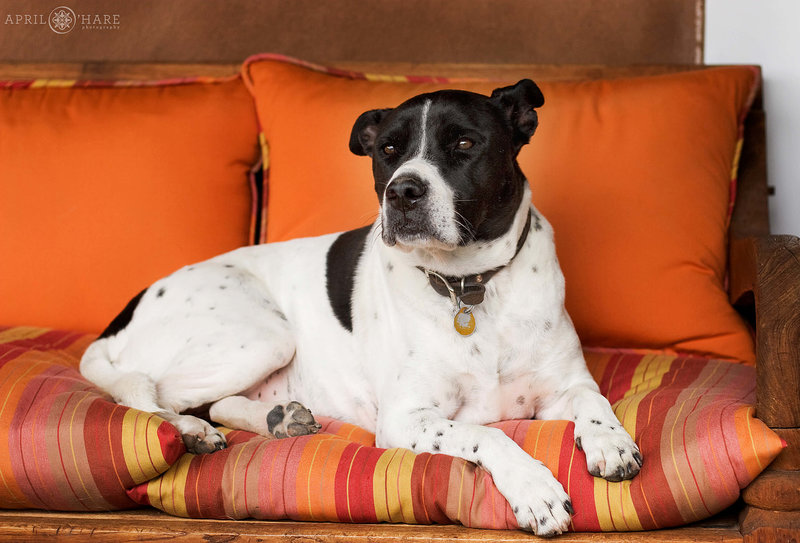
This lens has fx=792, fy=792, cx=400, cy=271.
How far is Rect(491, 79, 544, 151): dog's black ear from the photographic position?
7.37ft

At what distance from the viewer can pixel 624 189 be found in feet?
9.16

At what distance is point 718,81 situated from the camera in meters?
2.95

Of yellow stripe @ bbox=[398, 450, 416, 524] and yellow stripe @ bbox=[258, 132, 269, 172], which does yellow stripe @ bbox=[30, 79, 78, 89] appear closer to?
yellow stripe @ bbox=[258, 132, 269, 172]

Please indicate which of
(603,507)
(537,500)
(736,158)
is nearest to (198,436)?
(537,500)

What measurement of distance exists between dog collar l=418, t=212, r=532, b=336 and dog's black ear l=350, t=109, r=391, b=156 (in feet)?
1.61

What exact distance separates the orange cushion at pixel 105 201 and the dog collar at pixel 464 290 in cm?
125

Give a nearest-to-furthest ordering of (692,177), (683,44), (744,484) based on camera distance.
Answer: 1. (744,484)
2. (692,177)
3. (683,44)

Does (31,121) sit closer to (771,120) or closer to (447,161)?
(447,161)

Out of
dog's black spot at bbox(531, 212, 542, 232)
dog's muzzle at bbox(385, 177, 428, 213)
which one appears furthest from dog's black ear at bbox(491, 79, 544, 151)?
dog's muzzle at bbox(385, 177, 428, 213)

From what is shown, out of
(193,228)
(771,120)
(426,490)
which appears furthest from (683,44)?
(426,490)

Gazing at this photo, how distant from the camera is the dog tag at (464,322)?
2.21m

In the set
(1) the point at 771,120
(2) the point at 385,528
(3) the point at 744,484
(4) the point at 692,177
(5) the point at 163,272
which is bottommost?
(2) the point at 385,528

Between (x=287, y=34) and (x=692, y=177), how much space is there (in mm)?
2023

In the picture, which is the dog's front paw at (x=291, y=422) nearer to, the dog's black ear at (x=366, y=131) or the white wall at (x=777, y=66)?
the dog's black ear at (x=366, y=131)
